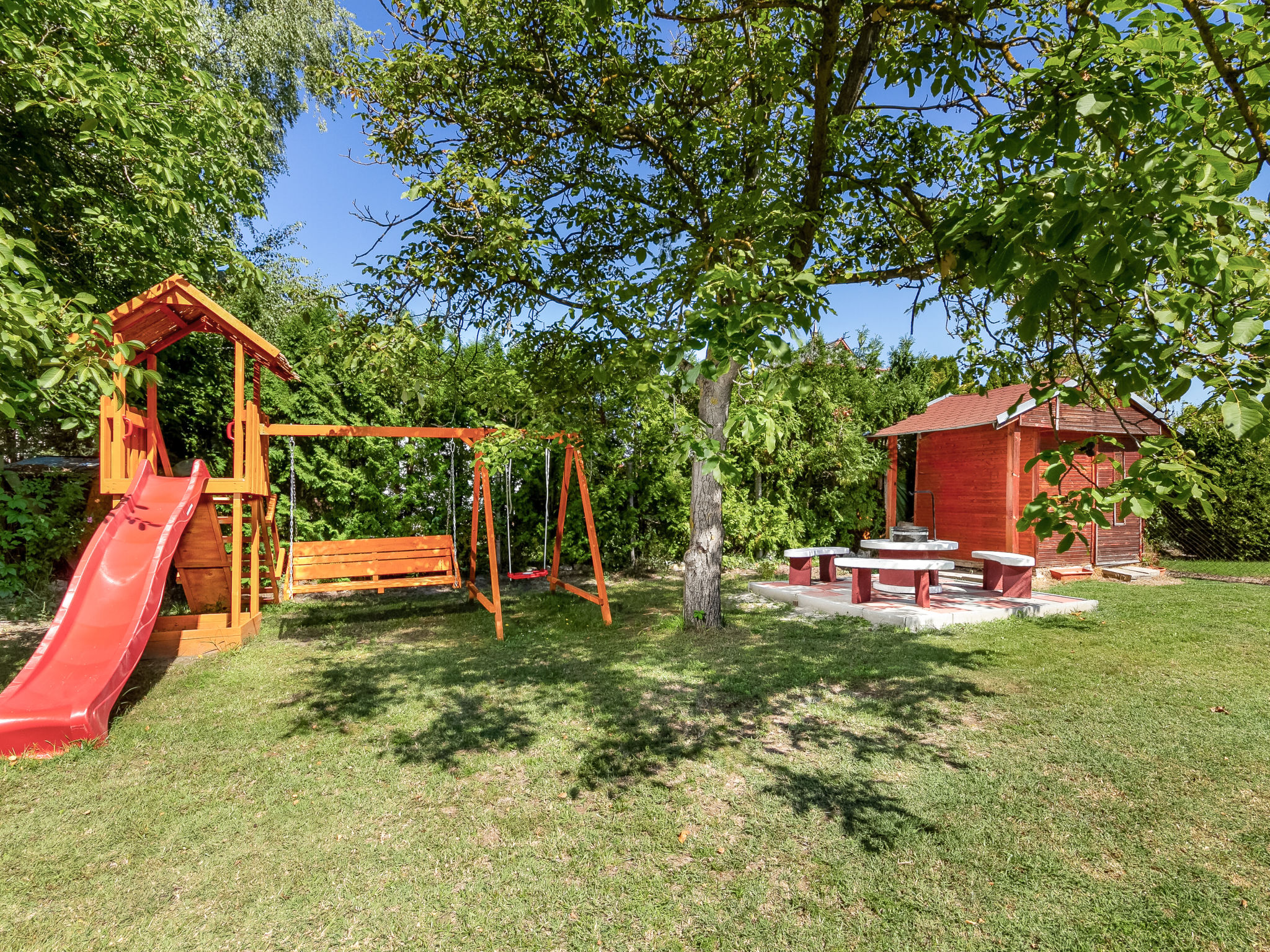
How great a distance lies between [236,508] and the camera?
19.2 feet

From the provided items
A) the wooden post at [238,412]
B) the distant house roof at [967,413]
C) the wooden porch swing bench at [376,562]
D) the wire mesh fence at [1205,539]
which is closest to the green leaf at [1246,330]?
the wooden porch swing bench at [376,562]

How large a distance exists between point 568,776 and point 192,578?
4766 mm

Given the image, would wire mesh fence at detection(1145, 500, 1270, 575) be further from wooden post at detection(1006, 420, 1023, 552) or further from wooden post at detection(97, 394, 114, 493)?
wooden post at detection(97, 394, 114, 493)

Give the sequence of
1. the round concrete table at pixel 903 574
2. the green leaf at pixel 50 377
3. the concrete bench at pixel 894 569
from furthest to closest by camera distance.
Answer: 1. the round concrete table at pixel 903 574
2. the concrete bench at pixel 894 569
3. the green leaf at pixel 50 377

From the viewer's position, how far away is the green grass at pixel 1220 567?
417 inches

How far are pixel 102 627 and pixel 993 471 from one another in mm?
11480

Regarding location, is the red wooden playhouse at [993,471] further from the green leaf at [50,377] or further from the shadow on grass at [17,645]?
the shadow on grass at [17,645]

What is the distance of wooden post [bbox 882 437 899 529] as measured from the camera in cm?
1175

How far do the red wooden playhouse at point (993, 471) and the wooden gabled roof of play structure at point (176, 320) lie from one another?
1005 centimetres

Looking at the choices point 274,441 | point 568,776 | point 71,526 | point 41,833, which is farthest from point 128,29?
point 568,776

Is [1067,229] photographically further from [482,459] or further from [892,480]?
[892,480]

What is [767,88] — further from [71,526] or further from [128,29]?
[71,526]

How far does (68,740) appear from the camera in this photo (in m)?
3.63

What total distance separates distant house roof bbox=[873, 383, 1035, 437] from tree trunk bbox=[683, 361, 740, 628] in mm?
5492
